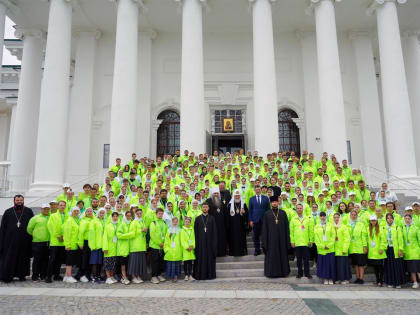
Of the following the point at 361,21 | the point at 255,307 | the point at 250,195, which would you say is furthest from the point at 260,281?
the point at 361,21

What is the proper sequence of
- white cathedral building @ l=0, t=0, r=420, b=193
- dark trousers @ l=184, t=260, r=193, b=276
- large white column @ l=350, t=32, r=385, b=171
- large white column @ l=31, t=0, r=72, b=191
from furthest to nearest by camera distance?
large white column @ l=350, t=32, r=385, b=171 < white cathedral building @ l=0, t=0, r=420, b=193 < large white column @ l=31, t=0, r=72, b=191 < dark trousers @ l=184, t=260, r=193, b=276

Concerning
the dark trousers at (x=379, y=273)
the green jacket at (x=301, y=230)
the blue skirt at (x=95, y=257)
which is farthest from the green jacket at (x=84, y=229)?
the dark trousers at (x=379, y=273)

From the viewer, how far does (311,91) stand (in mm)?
20375

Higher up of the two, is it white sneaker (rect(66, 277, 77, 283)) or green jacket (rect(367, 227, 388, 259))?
green jacket (rect(367, 227, 388, 259))

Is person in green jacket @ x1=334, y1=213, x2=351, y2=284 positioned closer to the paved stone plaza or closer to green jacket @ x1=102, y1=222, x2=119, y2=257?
the paved stone plaza

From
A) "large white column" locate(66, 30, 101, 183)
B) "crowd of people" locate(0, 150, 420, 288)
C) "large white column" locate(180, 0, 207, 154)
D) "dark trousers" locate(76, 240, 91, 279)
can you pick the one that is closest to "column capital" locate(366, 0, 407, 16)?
"large white column" locate(180, 0, 207, 154)

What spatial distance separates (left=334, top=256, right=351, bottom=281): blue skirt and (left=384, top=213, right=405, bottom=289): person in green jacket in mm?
809

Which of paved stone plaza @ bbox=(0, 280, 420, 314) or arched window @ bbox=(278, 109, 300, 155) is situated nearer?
paved stone plaza @ bbox=(0, 280, 420, 314)

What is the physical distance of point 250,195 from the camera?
10789 mm

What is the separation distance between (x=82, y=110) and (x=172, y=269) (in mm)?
14524

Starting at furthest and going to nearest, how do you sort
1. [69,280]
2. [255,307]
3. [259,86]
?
1. [259,86]
2. [69,280]
3. [255,307]

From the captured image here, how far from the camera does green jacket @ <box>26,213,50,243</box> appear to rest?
330 inches

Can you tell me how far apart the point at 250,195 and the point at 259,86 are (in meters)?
6.88

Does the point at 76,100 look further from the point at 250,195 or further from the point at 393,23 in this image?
the point at 393,23
